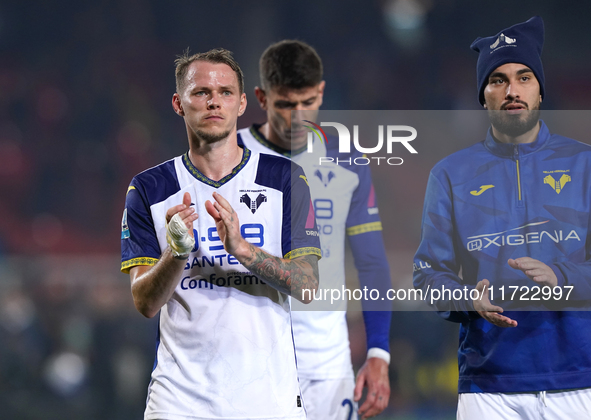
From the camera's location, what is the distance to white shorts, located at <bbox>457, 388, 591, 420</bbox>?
2.58 metres

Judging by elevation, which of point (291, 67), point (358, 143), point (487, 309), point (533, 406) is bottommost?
point (533, 406)

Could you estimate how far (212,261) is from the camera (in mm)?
2508

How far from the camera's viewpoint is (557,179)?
2.79 m

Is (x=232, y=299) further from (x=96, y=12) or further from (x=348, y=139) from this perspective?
(x=96, y=12)

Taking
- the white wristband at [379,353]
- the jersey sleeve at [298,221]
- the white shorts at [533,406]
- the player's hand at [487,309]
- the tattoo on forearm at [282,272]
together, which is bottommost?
the white shorts at [533,406]

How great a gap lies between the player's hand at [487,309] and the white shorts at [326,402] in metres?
1.11

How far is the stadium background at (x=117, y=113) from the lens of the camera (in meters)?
5.76

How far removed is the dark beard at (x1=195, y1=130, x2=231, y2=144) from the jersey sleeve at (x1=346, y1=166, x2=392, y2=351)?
1.05m

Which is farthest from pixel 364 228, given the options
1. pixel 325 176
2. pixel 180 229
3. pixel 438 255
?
pixel 180 229

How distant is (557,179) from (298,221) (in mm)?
1240

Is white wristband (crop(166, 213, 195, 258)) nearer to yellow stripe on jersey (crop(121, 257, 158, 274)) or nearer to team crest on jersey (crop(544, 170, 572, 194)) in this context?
yellow stripe on jersey (crop(121, 257, 158, 274))

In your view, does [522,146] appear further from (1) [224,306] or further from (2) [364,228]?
(1) [224,306]

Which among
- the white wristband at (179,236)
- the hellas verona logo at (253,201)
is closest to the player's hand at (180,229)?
the white wristband at (179,236)

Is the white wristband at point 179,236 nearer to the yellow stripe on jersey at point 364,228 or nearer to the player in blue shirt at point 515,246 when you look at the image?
the player in blue shirt at point 515,246
